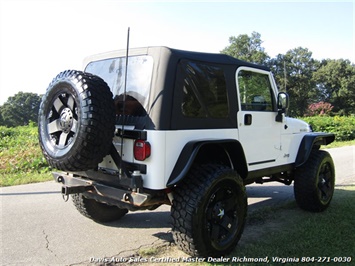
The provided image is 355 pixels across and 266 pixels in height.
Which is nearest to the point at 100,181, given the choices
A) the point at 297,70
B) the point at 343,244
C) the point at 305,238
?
the point at 305,238

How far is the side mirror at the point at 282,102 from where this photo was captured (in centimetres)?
470

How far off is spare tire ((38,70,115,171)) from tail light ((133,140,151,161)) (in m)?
0.28

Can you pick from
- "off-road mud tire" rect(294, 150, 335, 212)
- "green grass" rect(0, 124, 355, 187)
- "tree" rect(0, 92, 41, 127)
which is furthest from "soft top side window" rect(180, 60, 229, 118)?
"tree" rect(0, 92, 41, 127)

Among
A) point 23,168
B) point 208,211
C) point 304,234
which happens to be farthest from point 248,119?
point 23,168

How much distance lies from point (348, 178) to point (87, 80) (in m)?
7.38

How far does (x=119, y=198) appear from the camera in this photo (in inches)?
131

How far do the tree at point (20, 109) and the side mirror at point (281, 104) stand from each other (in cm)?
6193

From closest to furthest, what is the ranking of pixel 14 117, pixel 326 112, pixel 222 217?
pixel 222 217 → pixel 326 112 → pixel 14 117

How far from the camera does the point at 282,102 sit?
4730 mm

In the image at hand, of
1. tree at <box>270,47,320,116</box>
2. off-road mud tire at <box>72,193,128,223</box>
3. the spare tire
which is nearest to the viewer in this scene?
the spare tire

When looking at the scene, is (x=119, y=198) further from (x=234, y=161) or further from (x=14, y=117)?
(x=14, y=117)

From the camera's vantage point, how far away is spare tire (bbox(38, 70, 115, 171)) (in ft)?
10.1

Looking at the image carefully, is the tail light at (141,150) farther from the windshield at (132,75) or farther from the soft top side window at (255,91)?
the soft top side window at (255,91)

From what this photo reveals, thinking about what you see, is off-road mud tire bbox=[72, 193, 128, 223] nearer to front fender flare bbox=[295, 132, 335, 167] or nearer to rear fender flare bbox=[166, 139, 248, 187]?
rear fender flare bbox=[166, 139, 248, 187]
